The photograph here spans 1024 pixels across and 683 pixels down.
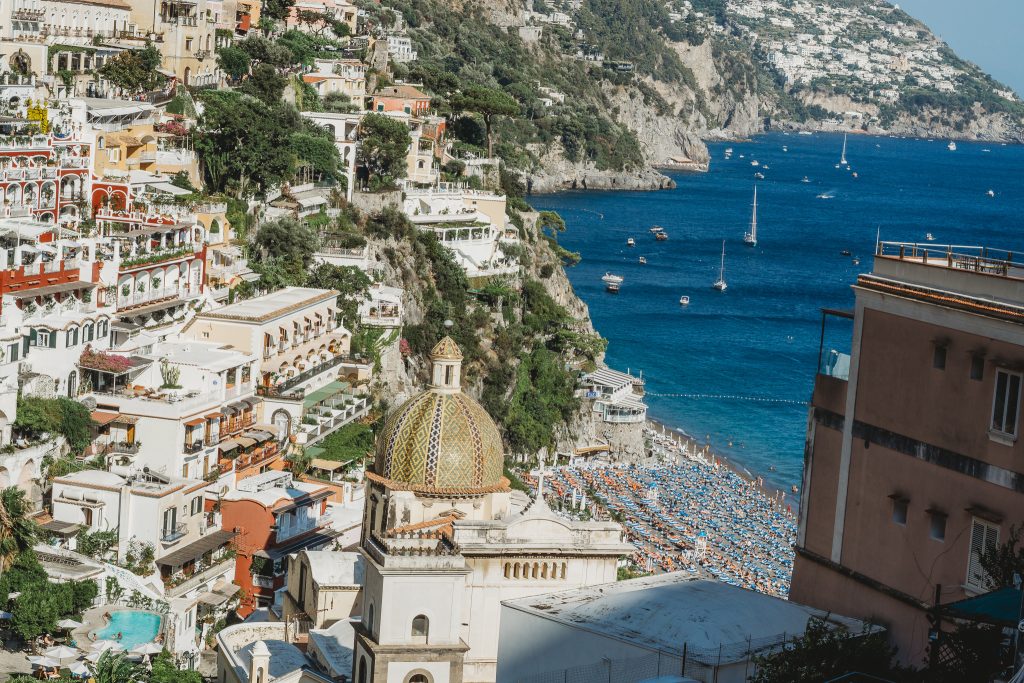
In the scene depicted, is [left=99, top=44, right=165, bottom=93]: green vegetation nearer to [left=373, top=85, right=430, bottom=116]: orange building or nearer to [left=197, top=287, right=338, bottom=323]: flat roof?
[left=197, top=287, right=338, bottom=323]: flat roof

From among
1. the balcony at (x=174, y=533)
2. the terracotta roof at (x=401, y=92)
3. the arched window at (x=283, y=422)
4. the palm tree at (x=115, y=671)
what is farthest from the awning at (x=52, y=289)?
the terracotta roof at (x=401, y=92)

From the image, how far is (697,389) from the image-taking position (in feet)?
262

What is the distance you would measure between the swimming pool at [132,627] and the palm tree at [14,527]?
2.13m

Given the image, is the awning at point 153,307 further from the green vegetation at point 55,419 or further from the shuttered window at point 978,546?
the shuttered window at point 978,546

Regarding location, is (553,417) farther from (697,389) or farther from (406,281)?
(697,389)

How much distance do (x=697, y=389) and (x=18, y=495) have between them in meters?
51.2

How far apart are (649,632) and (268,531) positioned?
18.5 m

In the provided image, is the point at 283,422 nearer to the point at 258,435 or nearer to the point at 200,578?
the point at 258,435

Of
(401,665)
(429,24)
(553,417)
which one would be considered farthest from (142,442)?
(429,24)

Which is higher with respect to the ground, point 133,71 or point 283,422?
point 133,71

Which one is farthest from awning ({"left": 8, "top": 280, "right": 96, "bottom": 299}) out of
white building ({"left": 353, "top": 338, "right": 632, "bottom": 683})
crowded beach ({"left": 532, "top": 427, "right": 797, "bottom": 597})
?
crowded beach ({"left": 532, "top": 427, "right": 797, "bottom": 597})

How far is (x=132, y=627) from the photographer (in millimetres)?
30641

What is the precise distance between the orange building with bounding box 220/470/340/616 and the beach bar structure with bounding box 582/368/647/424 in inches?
1085

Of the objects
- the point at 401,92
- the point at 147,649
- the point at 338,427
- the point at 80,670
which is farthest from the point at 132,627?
the point at 401,92
